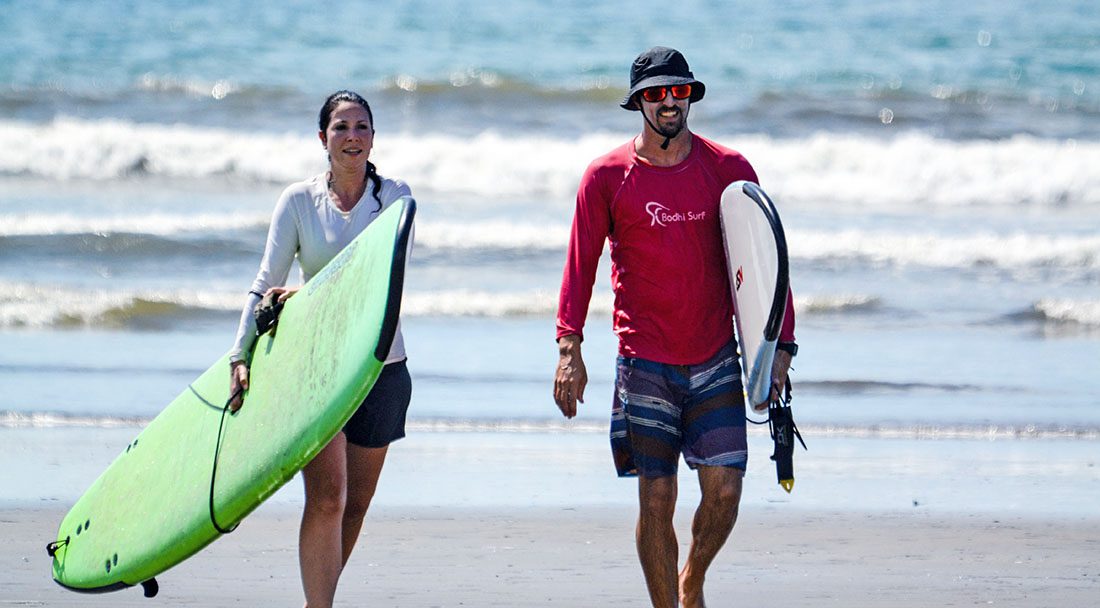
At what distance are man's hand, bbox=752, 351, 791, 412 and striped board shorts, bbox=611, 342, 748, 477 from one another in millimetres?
A: 70

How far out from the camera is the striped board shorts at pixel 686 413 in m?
4.07

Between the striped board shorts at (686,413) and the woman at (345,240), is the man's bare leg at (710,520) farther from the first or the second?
the woman at (345,240)

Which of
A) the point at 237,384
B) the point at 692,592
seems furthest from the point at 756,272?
the point at 237,384

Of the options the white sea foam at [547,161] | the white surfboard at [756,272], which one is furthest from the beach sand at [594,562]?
the white sea foam at [547,161]

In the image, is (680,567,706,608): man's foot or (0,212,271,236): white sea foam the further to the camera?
(0,212,271,236): white sea foam

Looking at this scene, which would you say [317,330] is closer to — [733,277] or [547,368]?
[733,277]

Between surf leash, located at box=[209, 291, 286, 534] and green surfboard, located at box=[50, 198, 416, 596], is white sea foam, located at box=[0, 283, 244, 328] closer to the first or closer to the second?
green surfboard, located at box=[50, 198, 416, 596]

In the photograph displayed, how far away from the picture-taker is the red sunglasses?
404cm

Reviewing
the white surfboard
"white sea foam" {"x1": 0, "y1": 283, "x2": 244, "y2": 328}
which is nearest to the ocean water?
"white sea foam" {"x1": 0, "y1": 283, "x2": 244, "y2": 328}

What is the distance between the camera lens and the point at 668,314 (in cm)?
409

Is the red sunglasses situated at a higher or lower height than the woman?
higher

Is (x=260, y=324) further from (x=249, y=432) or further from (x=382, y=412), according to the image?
(x=382, y=412)

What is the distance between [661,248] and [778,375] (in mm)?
462

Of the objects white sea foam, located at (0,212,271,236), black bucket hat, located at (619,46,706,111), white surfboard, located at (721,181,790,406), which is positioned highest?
black bucket hat, located at (619,46,706,111)
